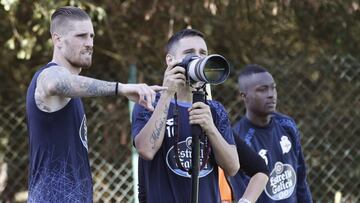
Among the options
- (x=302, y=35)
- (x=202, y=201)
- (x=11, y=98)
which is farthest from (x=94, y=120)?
(x=202, y=201)

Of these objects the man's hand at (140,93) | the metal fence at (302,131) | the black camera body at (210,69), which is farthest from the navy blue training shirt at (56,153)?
the metal fence at (302,131)

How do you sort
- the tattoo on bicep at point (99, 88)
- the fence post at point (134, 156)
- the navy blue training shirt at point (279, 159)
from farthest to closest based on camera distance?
the fence post at point (134, 156), the navy blue training shirt at point (279, 159), the tattoo on bicep at point (99, 88)

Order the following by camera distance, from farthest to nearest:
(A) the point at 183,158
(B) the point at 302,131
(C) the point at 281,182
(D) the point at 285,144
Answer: (B) the point at 302,131 < (D) the point at 285,144 < (C) the point at 281,182 < (A) the point at 183,158

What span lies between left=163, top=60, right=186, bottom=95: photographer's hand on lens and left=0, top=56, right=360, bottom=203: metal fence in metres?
2.92

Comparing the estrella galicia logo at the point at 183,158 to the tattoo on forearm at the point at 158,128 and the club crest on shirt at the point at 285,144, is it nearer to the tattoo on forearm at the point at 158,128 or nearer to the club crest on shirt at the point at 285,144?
the tattoo on forearm at the point at 158,128

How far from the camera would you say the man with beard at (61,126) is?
387 cm

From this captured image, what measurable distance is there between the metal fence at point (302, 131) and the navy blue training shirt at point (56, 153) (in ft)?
8.53

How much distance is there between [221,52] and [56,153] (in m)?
3.93

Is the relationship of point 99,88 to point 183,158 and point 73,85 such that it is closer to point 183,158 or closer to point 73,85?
point 73,85

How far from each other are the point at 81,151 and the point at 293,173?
5.70 feet

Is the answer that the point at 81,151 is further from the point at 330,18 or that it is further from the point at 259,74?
the point at 330,18

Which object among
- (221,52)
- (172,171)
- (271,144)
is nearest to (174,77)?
(172,171)

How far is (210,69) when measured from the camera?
3.59m

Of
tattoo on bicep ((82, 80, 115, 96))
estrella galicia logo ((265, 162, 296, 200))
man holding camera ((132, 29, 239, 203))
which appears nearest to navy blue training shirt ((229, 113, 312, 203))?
estrella galicia logo ((265, 162, 296, 200))
